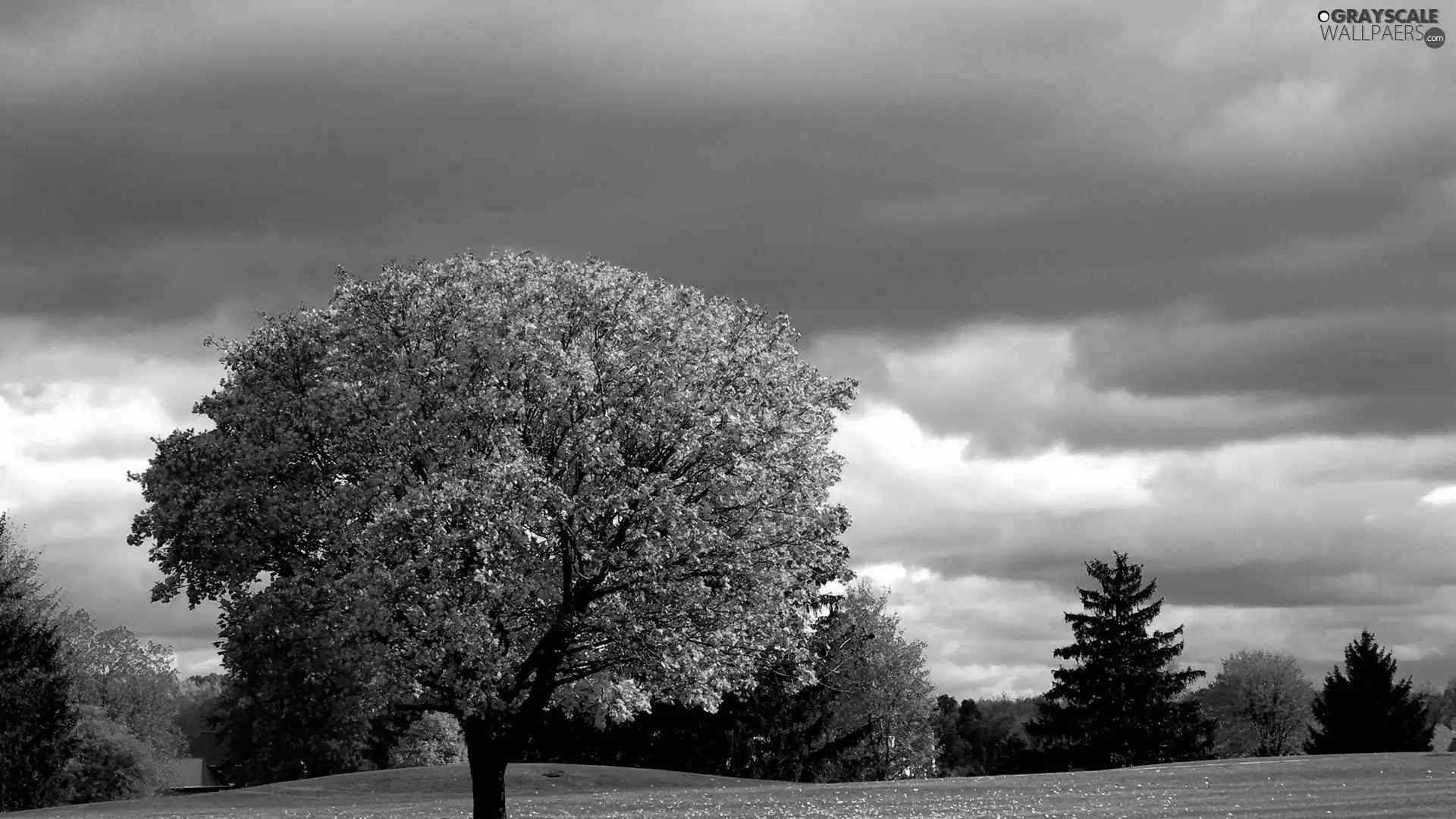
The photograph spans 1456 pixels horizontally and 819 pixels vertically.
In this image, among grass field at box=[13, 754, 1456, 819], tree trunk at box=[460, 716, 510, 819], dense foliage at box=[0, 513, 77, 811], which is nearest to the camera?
tree trunk at box=[460, 716, 510, 819]

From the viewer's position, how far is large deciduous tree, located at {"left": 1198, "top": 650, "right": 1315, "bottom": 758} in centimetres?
14288

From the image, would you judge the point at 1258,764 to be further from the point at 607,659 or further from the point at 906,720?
the point at 906,720

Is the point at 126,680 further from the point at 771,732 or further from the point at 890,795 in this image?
the point at 890,795

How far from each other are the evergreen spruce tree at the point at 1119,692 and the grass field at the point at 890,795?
29.8 meters

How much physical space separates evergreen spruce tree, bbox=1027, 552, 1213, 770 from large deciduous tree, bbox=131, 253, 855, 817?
6860cm

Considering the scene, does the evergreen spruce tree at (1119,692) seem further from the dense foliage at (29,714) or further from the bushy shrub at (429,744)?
the dense foliage at (29,714)

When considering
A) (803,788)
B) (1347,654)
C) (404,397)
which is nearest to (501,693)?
(404,397)

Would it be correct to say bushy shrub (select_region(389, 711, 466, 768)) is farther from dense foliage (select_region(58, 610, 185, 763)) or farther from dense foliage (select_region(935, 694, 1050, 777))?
dense foliage (select_region(935, 694, 1050, 777))

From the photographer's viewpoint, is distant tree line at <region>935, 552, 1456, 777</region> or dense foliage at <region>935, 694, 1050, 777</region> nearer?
distant tree line at <region>935, 552, 1456, 777</region>

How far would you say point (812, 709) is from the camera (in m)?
89.9

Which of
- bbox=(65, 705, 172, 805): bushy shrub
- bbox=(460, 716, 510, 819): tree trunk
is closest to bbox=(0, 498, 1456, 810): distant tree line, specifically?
bbox=(65, 705, 172, 805): bushy shrub

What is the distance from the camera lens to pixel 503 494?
35062mm

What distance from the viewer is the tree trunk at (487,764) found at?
135ft

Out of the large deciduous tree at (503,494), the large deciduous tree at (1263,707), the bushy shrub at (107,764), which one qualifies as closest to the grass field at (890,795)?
the large deciduous tree at (503,494)
